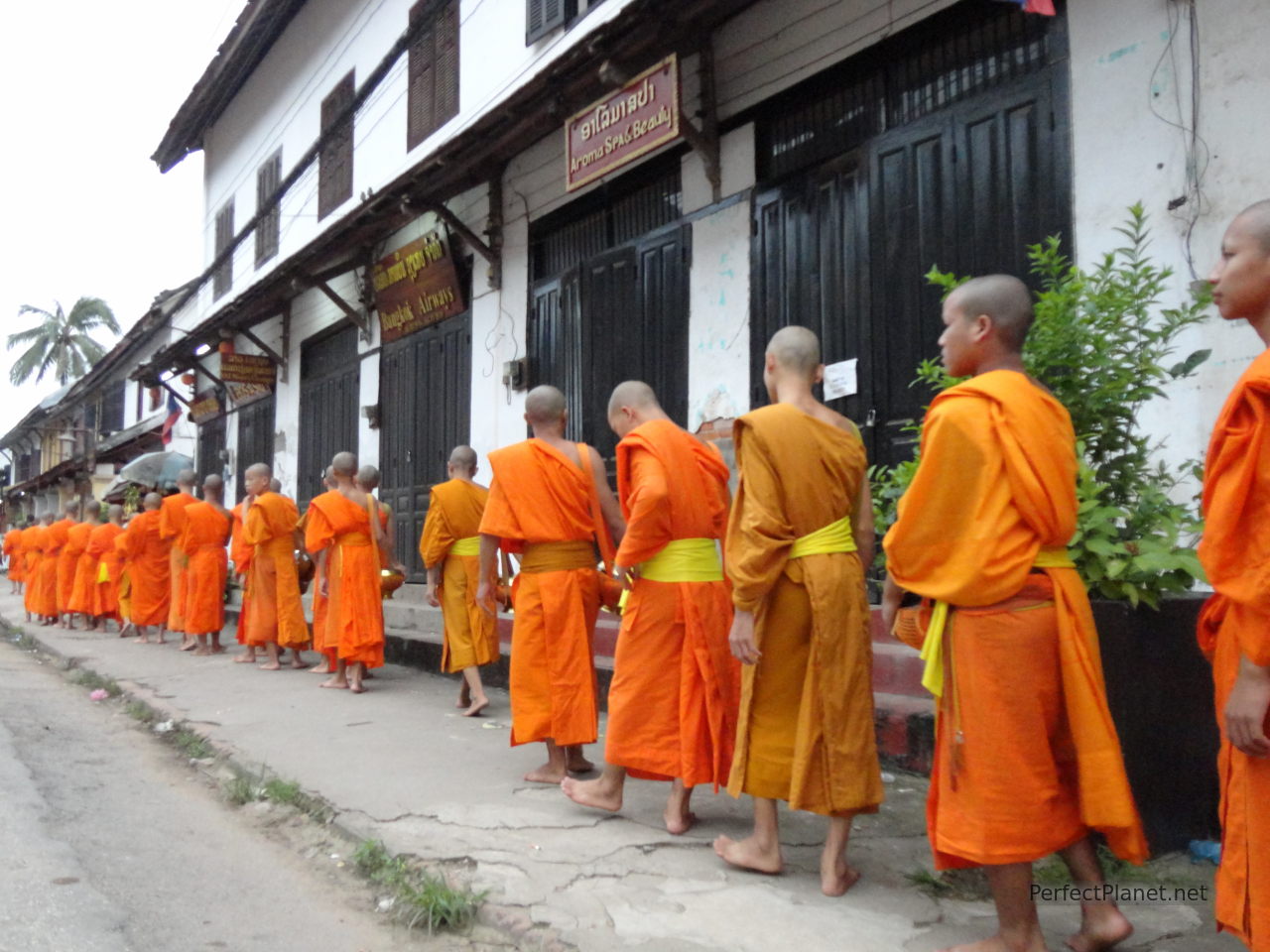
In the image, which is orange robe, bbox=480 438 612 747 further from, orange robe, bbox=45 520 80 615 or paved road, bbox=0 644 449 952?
orange robe, bbox=45 520 80 615

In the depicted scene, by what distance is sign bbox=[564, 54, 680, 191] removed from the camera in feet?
22.6

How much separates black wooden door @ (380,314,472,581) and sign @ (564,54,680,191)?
11.4ft

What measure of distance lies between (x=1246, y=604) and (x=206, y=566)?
34.3 feet

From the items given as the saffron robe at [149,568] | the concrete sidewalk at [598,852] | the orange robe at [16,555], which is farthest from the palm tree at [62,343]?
the concrete sidewalk at [598,852]

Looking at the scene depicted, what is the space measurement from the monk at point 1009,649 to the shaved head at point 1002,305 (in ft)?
0.61

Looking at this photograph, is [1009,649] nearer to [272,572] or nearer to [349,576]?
[349,576]

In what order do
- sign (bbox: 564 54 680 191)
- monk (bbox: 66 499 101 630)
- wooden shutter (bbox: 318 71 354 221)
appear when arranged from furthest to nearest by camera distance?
1. monk (bbox: 66 499 101 630)
2. wooden shutter (bbox: 318 71 354 221)
3. sign (bbox: 564 54 680 191)

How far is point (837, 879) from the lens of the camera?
3219 millimetres

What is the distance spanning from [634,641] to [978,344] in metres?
1.77

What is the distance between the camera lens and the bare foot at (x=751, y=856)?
3.37 m

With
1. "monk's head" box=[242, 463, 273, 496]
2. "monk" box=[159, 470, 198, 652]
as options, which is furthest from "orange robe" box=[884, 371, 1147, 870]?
"monk" box=[159, 470, 198, 652]

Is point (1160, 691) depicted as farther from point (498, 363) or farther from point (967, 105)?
point (498, 363)

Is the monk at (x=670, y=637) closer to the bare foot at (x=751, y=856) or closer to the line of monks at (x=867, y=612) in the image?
the line of monks at (x=867, y=612)

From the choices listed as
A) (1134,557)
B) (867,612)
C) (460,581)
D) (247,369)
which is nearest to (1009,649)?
(867,612)
